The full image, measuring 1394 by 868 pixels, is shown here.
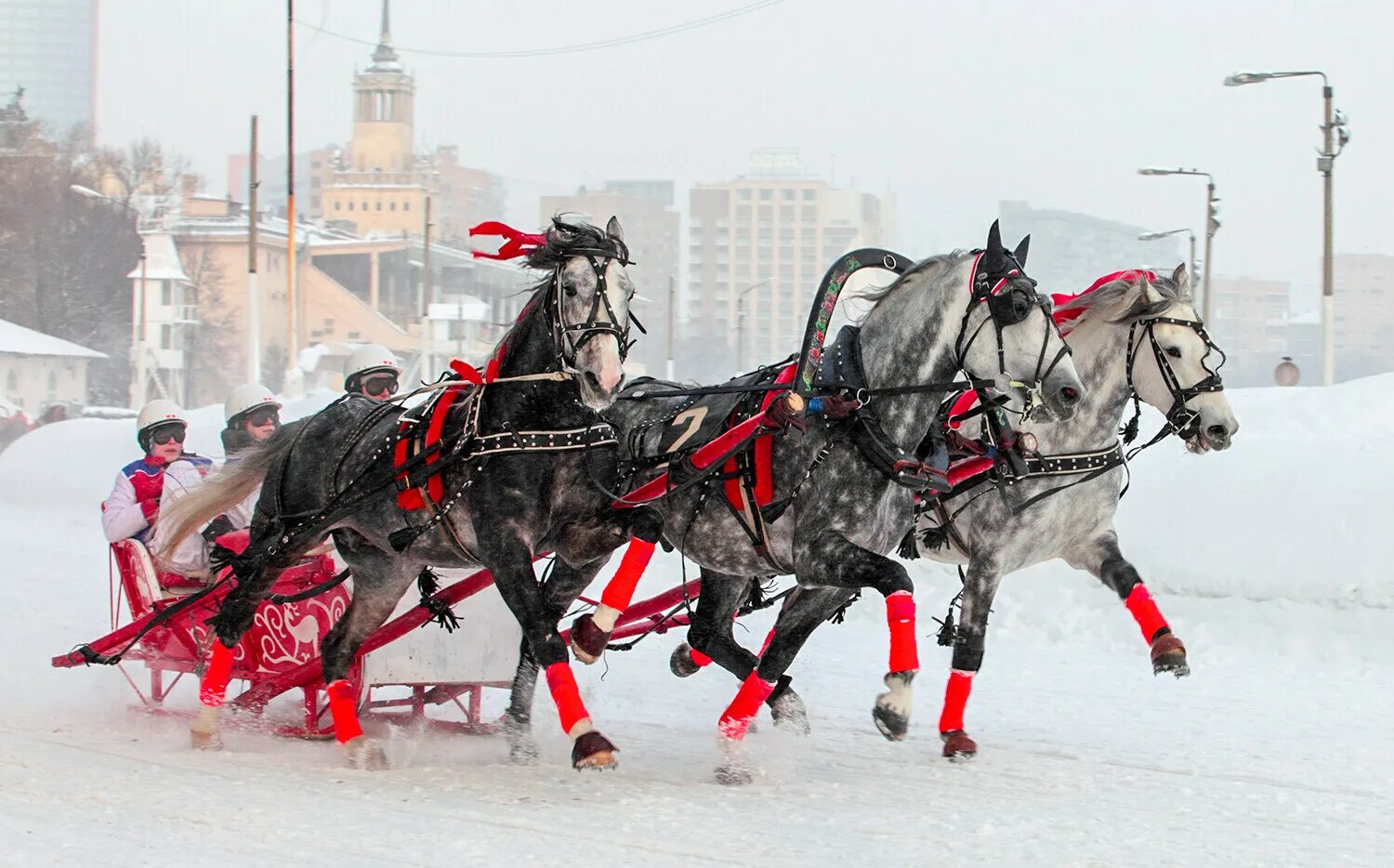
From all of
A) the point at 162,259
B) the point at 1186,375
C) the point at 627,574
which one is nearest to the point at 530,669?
the point at 627,574

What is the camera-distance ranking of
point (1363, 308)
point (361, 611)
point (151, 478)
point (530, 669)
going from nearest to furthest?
1. point (361, 611)
2. point (530, 669)
3. point (151, 478)
4. point (1363, 308)

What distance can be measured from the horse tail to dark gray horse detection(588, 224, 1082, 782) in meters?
2.30

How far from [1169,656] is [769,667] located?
5.78 feet

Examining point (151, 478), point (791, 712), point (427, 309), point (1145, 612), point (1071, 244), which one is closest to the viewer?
point (1145, 612)

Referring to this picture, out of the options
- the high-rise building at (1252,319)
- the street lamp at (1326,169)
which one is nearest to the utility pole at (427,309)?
the street lamp at (1326,169)

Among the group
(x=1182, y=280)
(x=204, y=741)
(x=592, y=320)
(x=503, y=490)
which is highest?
(x=1182, y=280)

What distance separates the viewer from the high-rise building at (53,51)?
171 meters

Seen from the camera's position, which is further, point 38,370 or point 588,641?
point 38,370

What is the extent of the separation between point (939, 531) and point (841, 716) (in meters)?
1.39

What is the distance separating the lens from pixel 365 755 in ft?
24.1

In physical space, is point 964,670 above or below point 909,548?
below

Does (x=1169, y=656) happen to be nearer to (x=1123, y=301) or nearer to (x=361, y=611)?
Answer: (x=1123, y=301)

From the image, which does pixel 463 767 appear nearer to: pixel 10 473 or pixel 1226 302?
pixel 10 473

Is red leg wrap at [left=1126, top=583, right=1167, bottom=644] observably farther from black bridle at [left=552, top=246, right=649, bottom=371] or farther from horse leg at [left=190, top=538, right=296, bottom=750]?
horse leg at [left=190, top=538, right=296, bottom=750]
